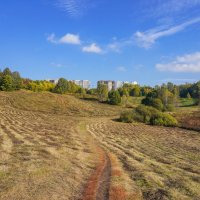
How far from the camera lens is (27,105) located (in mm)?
102438

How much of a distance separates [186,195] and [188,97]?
183m

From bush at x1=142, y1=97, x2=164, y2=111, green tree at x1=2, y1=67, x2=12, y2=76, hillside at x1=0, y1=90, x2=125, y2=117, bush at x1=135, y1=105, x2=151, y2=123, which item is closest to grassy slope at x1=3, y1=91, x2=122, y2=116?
hillside at x1=0, y1=90, x2=125, y2=117

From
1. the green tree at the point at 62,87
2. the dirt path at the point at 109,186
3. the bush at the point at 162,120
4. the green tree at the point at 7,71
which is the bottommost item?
the bush at the point at 162,120

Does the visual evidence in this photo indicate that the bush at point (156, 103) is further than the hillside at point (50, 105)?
Yes

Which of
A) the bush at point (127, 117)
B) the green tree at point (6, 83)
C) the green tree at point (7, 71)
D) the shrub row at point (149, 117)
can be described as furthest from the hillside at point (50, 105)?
the green tree at point (7, 71)

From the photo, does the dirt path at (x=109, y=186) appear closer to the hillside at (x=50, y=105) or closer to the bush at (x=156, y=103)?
the hillside at (x=50, y=105)

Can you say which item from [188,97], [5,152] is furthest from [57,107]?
[188,97]

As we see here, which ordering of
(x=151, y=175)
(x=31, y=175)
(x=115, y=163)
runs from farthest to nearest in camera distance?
(x=115, y=163), (x=151, y=175), (x=31, y=175)

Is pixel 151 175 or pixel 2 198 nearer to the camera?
pixel 2 198

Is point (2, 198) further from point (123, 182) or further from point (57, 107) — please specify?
point (57, 107)

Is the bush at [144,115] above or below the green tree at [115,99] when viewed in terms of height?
A: below

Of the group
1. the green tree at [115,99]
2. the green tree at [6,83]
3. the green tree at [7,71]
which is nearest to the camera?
the green tree at [6,83]

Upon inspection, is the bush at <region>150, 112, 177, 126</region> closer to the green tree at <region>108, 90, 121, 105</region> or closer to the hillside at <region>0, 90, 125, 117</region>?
the hillside at <region>0, 90, 125, 117</region>

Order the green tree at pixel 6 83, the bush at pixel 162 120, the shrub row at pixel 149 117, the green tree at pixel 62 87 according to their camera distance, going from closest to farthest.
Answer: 1. the bush at pixel 162 120
2. the shrub row at pixel 149 117
3. the green tree at pixel 6 83
4. the green tree at pixel 62 87
